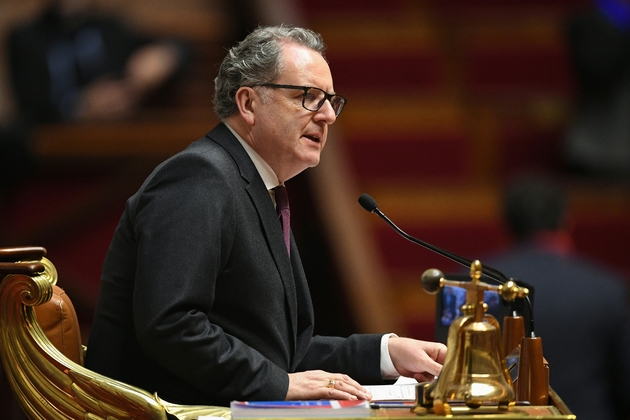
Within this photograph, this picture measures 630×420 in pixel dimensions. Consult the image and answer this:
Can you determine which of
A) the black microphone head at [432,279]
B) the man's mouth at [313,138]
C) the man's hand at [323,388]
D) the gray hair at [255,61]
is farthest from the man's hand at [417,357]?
the gray hair at [255,61]

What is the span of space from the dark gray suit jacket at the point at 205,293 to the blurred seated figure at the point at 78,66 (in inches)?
108

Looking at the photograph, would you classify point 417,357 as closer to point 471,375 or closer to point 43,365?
point 471,375

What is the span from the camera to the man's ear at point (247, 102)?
1972 mm

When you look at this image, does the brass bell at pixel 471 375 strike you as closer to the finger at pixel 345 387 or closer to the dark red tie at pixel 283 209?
the finger at pixel 345 387

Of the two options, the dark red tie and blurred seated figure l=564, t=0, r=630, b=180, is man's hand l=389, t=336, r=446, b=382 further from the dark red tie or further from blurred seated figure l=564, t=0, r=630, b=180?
blurred seated figure l=564, t=0, r=630, b=180

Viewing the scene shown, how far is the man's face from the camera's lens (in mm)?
1952

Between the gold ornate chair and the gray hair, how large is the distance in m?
0.46

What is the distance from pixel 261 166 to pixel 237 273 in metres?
0.25

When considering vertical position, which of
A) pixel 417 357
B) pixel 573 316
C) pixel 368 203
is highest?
pixel 368 203

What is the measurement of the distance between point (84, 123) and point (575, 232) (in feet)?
7.19

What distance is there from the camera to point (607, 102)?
16.7 ft

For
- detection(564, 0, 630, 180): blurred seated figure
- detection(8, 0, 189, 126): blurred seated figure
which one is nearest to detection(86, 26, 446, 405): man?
detection(8, 0, 189, 126): blurred seated figure

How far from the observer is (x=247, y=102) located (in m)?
1.99

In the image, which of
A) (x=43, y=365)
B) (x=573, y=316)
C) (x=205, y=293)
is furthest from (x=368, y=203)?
(x=573, y=316)
